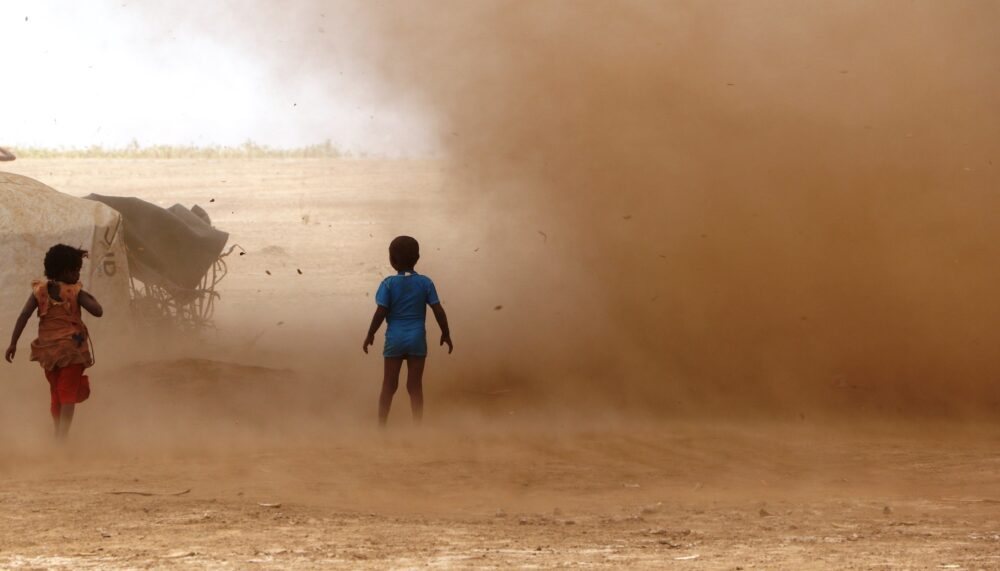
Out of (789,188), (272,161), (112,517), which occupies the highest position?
(272,161)

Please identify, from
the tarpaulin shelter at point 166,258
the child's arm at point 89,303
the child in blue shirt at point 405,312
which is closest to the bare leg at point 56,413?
the child's arm at point 89,303

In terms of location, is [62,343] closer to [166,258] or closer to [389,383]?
[389,383]

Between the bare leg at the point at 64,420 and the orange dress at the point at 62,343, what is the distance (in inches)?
1.1

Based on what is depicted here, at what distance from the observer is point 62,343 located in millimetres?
7633

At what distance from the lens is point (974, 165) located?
979 centimetres

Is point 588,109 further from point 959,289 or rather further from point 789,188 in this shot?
point 959,289

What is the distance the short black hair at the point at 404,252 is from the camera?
8.02 m

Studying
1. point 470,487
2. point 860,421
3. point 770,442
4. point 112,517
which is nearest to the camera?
point 112,517

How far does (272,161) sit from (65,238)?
2180cm

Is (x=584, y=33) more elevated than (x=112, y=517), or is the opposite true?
(x=584, y=33)

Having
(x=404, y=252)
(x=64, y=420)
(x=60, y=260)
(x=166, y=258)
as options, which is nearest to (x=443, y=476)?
(x=404, y=252)

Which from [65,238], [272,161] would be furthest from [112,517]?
[272,161]

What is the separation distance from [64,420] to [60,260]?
85 cm

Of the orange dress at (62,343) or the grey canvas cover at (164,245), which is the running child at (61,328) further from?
the grey canvas cover at (164,245)
